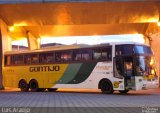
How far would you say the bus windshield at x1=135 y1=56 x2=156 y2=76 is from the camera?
25.1 meters

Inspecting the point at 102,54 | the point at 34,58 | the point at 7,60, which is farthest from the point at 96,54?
the point at 7,60

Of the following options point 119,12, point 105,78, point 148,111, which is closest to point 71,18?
point 119,12

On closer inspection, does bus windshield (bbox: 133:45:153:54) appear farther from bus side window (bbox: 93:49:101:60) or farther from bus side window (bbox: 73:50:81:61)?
bus side window (bbox: 73:50:81:61)

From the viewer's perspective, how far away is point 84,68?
2767 centimetres

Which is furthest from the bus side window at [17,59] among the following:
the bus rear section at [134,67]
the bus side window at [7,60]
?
the bus rear section at [134,67]

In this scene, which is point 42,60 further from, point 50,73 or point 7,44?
point 7,44

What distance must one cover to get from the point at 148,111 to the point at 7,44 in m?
24.3

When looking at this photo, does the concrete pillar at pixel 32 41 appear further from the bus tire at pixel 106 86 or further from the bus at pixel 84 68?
the bus tire at pixel 106 86

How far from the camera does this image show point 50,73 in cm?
2992

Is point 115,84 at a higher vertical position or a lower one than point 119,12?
lower

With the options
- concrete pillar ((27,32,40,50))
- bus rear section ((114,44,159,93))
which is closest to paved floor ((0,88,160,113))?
bus rear section ((114,44,159,93))

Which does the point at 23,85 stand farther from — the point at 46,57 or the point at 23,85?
the point at 46,57

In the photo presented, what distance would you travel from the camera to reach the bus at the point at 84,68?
83.0 feet

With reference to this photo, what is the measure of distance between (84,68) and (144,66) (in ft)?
13.9
